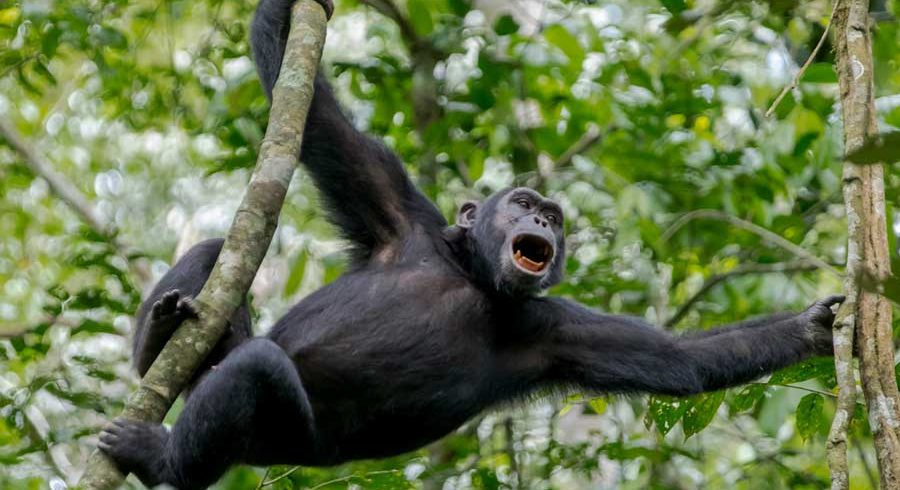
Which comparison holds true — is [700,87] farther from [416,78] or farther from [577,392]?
[577,392]

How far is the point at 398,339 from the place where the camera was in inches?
266

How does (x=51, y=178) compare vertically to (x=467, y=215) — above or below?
below

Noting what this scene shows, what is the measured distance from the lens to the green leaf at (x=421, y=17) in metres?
9.05

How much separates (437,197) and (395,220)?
8.18 ft

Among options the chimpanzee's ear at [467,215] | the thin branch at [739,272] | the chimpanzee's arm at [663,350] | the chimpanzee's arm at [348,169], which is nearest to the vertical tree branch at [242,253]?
the chimpanzee's arm at [348,169]

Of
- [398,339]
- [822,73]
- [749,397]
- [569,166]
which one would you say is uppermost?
[822,73]

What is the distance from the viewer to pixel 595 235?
1110cm

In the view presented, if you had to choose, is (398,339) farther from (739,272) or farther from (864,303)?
(739,272)

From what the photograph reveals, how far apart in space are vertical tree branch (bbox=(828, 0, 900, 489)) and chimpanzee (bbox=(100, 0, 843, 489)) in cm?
193

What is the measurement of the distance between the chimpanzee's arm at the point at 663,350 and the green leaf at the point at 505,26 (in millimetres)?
2664

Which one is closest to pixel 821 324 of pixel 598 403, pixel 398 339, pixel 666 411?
pixel 666 411

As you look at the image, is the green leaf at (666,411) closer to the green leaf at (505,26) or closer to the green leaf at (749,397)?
the green leaf at (749,397)

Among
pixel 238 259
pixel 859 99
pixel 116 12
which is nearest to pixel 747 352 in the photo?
pixel 859 99

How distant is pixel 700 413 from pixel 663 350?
749mm
